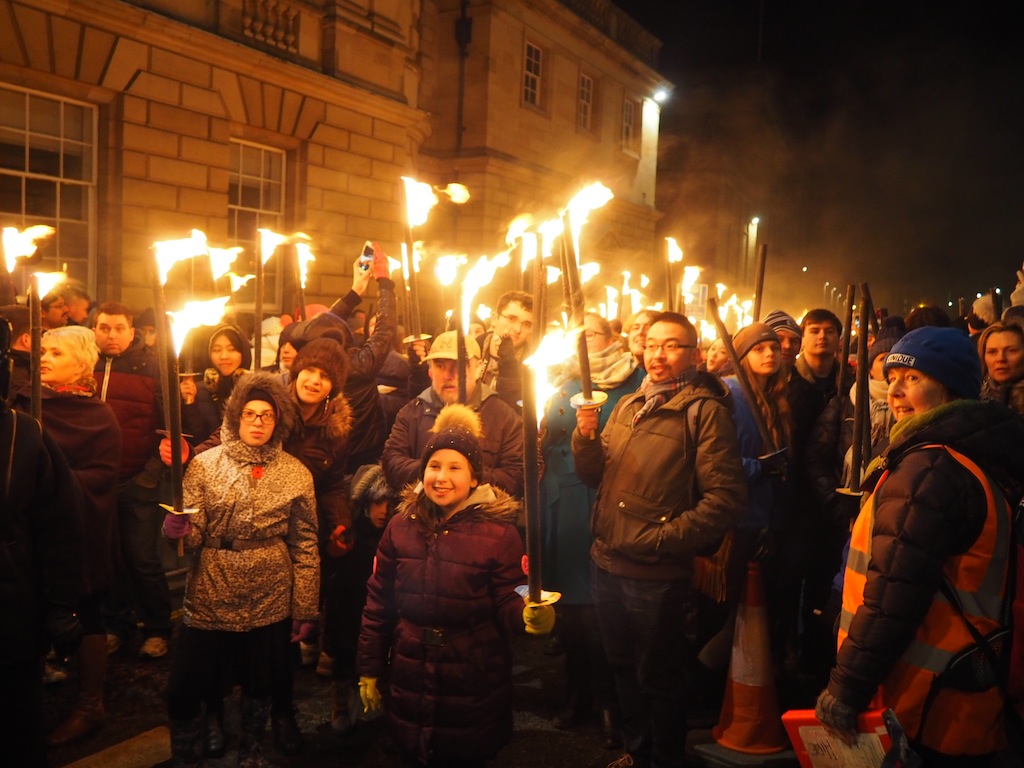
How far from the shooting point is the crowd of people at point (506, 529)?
2.51 m

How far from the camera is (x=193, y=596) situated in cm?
362

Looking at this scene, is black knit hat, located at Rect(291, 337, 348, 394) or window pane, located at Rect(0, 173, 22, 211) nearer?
black knit hat, located at Rect(291, 337, 348, 394)

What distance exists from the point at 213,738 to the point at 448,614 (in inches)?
60.8

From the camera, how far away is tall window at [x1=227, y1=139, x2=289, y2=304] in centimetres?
1185

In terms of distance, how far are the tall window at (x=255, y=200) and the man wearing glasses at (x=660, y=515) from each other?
9.40 meters

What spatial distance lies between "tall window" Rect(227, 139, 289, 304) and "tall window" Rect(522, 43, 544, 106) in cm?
1020

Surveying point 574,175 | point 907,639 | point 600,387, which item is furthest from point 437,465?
point 574,175

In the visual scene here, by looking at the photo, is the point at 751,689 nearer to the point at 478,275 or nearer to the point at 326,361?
the point at 478,275

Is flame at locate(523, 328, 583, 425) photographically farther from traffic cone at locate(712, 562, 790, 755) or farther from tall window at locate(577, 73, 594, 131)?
tall window at locate(577, 73, 594, 131)

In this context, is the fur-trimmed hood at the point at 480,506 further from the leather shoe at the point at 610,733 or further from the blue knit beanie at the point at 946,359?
the blue knit beanie at the point at 946,359

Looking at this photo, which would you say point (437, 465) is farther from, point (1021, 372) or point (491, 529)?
point (1021, 372)

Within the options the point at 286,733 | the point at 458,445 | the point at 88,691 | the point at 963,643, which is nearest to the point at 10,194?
the point at 88,691

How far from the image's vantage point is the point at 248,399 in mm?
3760

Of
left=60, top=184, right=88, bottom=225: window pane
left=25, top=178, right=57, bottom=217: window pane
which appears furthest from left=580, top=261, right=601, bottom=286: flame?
left=25, top=178, right=57, bottom=217: window pane
